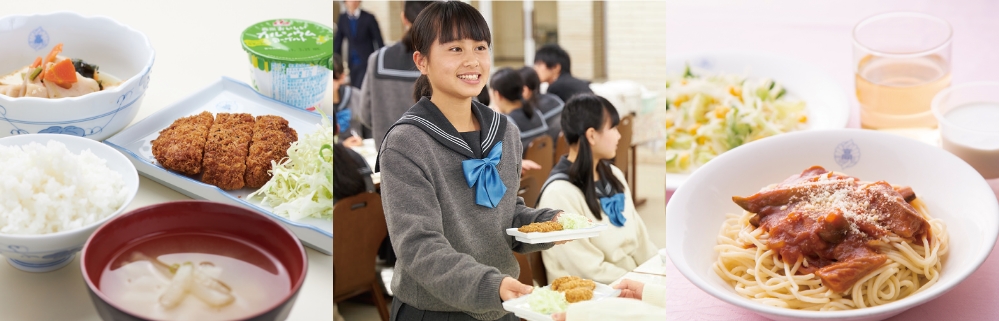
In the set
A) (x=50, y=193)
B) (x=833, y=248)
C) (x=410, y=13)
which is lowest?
(x=833, y=248)

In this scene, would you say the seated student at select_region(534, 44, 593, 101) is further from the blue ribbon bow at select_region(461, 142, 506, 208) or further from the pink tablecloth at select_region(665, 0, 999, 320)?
the pink tablecloth at select_region(665, 0, 999, 320)

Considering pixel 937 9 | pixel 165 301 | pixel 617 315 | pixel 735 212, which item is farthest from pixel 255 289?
pixel 937 9

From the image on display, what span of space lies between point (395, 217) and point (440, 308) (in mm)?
263

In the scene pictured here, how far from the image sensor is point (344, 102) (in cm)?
301

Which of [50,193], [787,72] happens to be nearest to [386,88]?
[50,193]

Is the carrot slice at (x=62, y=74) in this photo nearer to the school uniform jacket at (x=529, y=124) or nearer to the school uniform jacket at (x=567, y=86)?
the school uniform jacket at (x=529, y=124)

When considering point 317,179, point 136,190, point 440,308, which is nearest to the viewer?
point 440,308

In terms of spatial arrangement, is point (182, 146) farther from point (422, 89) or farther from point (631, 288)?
point (631, 288)

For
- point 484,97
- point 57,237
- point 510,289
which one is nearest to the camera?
point 510,289

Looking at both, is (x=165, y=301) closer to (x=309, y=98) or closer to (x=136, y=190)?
(x=136, y=190)

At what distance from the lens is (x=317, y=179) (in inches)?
86.5

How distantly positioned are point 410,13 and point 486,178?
0.56 metres

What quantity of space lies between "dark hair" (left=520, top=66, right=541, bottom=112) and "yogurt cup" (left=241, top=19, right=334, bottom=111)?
732mm

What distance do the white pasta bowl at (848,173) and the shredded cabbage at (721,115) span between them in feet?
2.42
